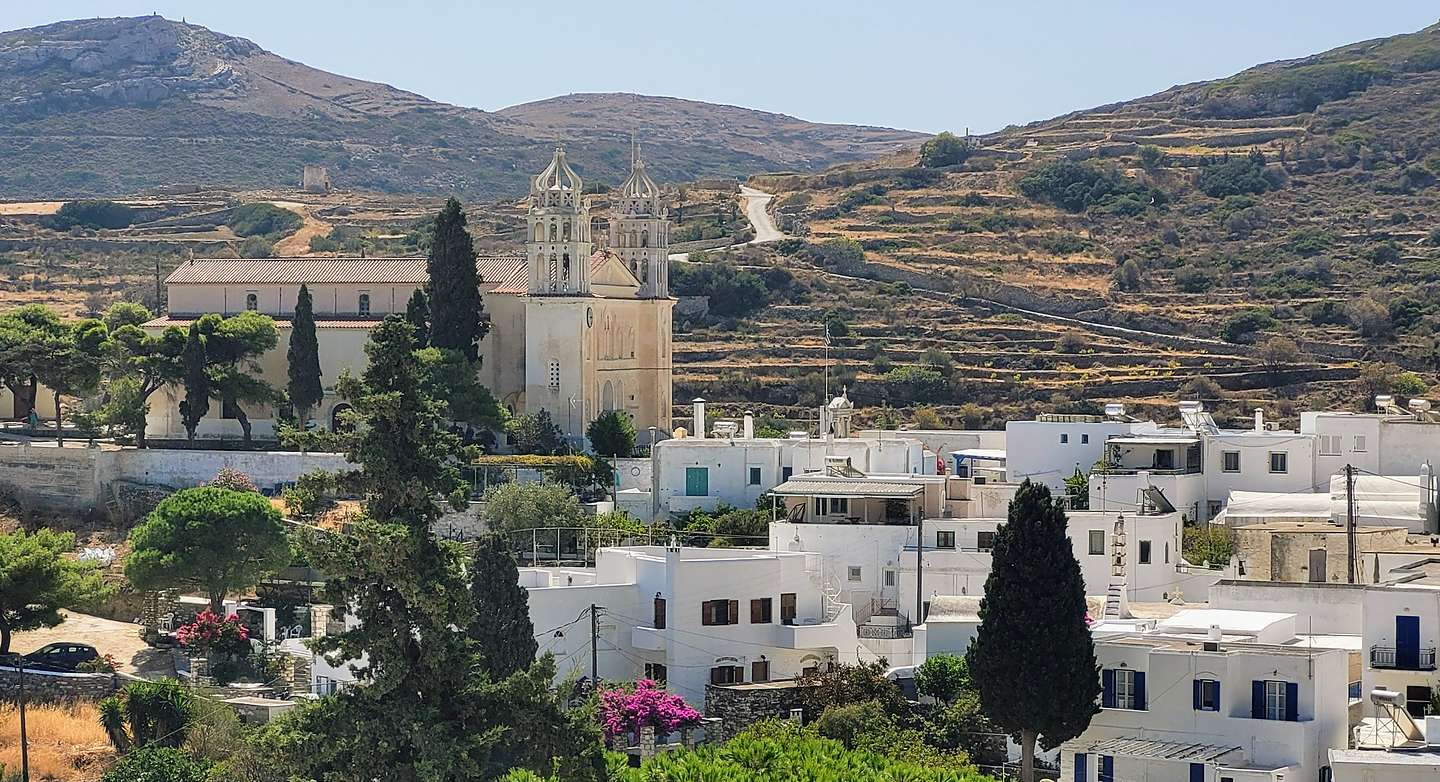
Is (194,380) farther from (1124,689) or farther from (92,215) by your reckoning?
(92,215)

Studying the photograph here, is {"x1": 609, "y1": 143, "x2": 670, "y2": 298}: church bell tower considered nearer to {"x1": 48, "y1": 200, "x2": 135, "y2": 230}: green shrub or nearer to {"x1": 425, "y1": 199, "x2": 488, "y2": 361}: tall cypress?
{"x1": 425, "y1": 199, "x2": 488, "y2": 361}: tall cypress

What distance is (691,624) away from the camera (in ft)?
138

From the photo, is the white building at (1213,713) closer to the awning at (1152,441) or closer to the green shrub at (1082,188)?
the awning at (1152,441)

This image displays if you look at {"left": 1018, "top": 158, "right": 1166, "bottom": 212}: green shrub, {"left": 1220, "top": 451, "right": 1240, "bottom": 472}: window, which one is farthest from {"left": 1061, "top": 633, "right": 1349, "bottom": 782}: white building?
{"left": 1018, "top": 158, "right": 1166, "bottom": 212}: green shrub

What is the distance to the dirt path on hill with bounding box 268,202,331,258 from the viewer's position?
347 feet

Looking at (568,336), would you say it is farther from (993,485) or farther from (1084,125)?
(1084,125)

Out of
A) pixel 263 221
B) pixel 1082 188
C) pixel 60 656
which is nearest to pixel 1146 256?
pixel 1082 188

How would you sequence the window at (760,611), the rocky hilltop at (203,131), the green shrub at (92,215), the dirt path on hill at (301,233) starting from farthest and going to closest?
the rocky hilltop at (203,131), the green shrub at (92,215), the dirt path on hill at (301,233), the window at (760,611)

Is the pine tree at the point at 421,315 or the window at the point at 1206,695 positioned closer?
the window at the point at 1206,695

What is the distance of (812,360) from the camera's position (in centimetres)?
8469

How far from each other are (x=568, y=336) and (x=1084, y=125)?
244 feet

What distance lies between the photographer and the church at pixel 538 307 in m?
62.3

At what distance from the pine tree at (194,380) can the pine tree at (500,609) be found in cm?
2399

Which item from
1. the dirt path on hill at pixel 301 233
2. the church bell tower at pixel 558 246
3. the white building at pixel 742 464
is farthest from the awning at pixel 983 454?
the dirt path on hill at pixel 301 233
